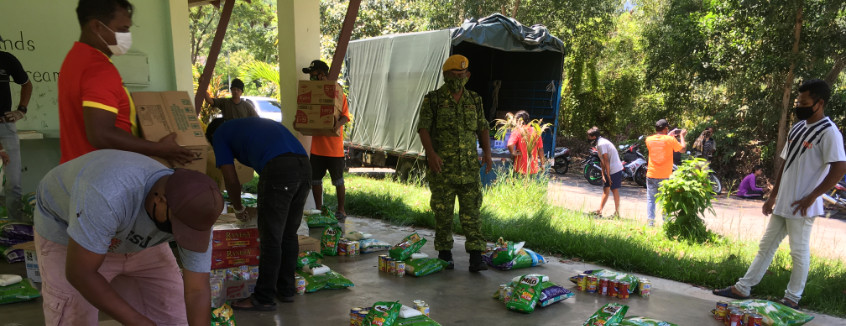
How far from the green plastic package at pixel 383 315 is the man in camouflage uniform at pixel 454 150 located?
69.8 inches

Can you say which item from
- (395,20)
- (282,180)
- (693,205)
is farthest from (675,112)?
(282,180)

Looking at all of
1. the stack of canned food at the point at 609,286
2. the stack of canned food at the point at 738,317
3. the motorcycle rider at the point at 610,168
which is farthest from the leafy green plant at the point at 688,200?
the stack of canned food at the point at 738,317

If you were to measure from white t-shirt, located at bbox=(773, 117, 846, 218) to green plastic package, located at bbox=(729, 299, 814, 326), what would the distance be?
0.78 m

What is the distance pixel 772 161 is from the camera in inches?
505

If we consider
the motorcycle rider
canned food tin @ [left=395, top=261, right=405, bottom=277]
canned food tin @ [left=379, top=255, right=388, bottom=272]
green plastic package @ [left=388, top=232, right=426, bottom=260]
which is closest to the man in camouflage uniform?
green plastic package @ [left=388, top=232, right=426, bottom=260]

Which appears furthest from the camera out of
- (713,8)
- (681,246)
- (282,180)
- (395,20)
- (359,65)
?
(395,20)

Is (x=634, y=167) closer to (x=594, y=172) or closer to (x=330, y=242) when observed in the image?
(x=594, y=172)

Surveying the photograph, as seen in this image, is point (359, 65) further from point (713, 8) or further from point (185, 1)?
point (713, 8)

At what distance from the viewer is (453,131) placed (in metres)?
4.95

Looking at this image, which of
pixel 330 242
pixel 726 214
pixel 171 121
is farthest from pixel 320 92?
pixel 726 214

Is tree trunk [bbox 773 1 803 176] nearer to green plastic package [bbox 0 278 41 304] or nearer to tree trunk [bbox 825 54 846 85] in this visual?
tree trunk [bbox 825 54 846 85]

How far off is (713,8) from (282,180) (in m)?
11.8

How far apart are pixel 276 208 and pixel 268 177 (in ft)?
0.73

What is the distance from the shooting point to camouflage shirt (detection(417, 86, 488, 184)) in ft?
16.1
